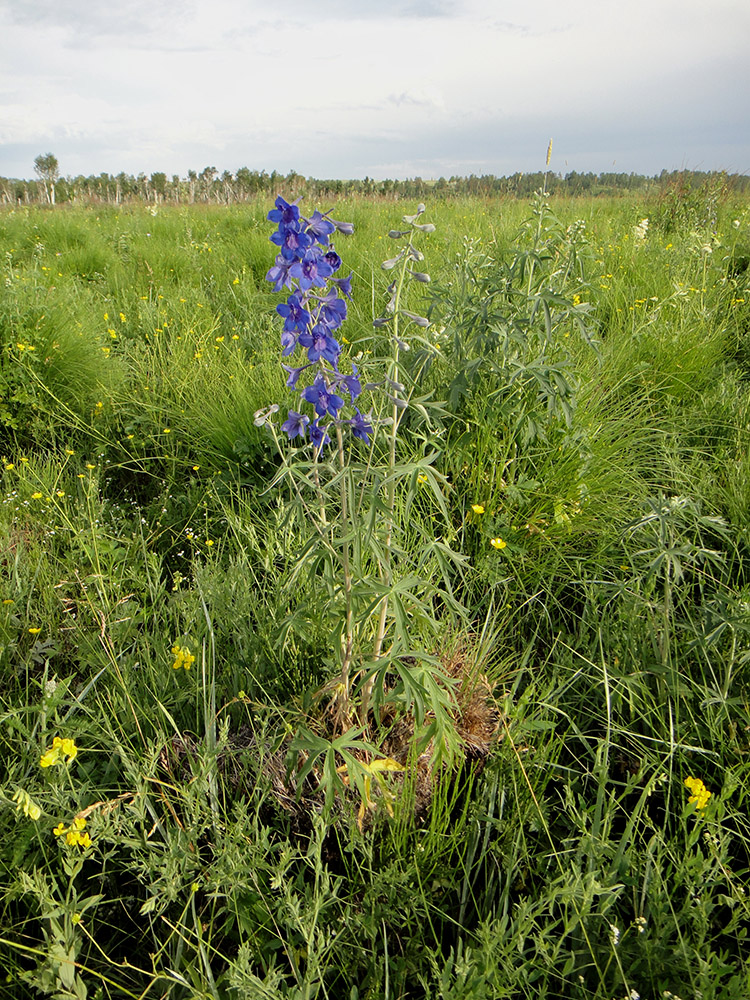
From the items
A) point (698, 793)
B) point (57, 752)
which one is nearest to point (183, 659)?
point (57, 752)

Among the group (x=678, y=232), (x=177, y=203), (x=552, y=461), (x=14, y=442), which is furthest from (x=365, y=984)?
(x=177, y=203)

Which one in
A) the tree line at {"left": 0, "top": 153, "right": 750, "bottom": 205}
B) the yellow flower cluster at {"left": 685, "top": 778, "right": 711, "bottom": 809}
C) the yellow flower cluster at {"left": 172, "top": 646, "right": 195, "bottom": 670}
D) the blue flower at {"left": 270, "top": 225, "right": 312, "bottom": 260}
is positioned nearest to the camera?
the blue flower at {"left": 270, "top": 225, "right": 312, "bottom": 260}

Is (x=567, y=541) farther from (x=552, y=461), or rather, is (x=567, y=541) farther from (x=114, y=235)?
(x=114, y=235)

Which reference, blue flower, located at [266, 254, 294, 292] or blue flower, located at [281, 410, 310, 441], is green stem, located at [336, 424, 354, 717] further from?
blue flower, located at [266, 254, 294, 292]

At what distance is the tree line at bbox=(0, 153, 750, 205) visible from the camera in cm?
791

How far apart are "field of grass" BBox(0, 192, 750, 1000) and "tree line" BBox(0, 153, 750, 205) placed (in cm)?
426

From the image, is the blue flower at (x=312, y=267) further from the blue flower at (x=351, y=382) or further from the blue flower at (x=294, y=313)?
the blue flower at (x=351, y=382)

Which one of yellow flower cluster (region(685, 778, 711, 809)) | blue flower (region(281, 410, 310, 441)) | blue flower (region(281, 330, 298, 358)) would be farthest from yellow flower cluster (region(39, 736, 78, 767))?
yellow flower cluster (region(685, 778, 711, 809))

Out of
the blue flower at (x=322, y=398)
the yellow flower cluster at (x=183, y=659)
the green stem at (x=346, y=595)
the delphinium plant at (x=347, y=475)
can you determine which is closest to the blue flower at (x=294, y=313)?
the delphinium plant at (x=347, y=475)

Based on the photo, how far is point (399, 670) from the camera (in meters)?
1.32

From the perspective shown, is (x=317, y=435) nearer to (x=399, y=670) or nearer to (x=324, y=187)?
(x=399, y=670)

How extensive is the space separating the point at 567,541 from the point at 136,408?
2449mm

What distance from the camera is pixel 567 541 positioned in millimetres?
2486

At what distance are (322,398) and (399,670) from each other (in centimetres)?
61
